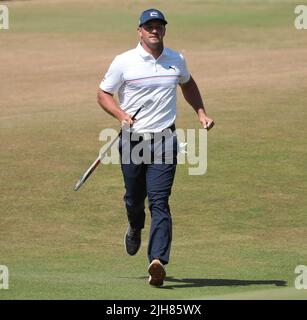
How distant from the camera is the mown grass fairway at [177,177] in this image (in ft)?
39.2

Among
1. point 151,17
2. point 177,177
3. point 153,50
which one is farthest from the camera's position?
point 177,177

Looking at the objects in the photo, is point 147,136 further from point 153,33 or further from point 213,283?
point 213,283

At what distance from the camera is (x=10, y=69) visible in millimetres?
28984

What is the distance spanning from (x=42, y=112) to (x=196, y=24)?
43.1 feet

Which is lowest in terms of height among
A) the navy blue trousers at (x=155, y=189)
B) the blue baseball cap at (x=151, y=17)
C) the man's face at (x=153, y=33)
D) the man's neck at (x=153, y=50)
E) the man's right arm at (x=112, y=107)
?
the navy blue trousers at (x=155, y=189)

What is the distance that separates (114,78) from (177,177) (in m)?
5.95

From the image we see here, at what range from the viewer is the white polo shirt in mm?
11539

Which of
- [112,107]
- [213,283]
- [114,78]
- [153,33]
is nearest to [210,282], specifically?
[213,283]

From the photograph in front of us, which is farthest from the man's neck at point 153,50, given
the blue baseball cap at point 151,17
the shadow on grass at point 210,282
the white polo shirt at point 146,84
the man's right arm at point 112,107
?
the shadow on grass at point 210,282

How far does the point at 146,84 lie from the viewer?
1154 cm

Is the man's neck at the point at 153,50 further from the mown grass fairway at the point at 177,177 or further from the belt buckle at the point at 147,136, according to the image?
the mown grass fairway at the point at 177,177
